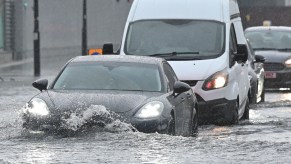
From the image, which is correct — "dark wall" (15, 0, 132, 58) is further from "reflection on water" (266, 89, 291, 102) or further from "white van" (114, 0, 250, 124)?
"white van" (114, 0, 250, 124)

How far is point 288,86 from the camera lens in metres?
27.3

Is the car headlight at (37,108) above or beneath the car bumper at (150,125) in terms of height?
above

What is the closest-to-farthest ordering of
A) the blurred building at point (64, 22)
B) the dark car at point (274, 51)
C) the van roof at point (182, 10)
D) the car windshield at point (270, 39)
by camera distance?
the van roof at point (182, 10) → the dark car at point (274, 51) → the car windshield at point (270, 39) → the blurred building at point (64, 22)

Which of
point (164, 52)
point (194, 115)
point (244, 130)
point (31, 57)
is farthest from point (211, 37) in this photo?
point (31, 57)

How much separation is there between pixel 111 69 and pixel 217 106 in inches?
119

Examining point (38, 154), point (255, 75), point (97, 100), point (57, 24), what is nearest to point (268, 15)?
point (57, 24)

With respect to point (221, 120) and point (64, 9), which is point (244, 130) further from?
point (64, 9)

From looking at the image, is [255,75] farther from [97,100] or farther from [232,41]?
[97,100]

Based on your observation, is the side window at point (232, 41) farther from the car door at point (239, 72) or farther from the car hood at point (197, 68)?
the car hood at point (197, 68)

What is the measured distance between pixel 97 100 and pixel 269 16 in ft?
161

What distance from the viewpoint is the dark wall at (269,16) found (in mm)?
59906

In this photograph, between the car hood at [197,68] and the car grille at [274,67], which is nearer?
the car hood at [197,68]

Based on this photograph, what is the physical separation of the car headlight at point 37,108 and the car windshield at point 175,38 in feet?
16.0

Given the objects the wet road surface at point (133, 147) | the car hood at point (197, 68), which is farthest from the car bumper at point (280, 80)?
the wet road surface at point (133, 147)
